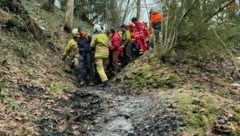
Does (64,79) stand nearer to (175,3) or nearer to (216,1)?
(175,3)

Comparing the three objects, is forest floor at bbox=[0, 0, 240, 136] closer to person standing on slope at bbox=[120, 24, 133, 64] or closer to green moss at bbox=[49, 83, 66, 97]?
green moss at bbox=[49, 83, 66, 97]

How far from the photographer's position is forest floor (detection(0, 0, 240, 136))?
305 inches

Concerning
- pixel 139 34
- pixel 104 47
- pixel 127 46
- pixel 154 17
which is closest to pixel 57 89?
pixel 104 47

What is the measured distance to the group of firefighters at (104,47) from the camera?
13.3 meters

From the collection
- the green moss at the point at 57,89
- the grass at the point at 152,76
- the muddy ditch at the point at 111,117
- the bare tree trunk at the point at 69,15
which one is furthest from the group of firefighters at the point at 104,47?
the bare tree trunk at the point at 69,15

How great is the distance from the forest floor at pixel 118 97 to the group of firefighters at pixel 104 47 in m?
0.61

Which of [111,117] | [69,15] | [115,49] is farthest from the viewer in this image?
[69,15]

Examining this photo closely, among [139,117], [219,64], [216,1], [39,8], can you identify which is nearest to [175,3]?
[216,1]

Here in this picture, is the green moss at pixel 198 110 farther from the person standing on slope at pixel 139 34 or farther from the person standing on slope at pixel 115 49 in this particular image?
the person standing on slope at pixel 139 34

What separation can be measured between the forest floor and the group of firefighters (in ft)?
2.01

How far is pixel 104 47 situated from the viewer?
1343cm

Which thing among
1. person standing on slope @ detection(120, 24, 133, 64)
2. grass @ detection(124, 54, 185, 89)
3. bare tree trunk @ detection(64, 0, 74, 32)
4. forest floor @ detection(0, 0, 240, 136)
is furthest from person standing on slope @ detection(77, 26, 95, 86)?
bare tree trunk @ detection(64, 0, 74, 32)

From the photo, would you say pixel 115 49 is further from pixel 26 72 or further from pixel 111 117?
pixel 111 117

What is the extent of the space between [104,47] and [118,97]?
342 cm
